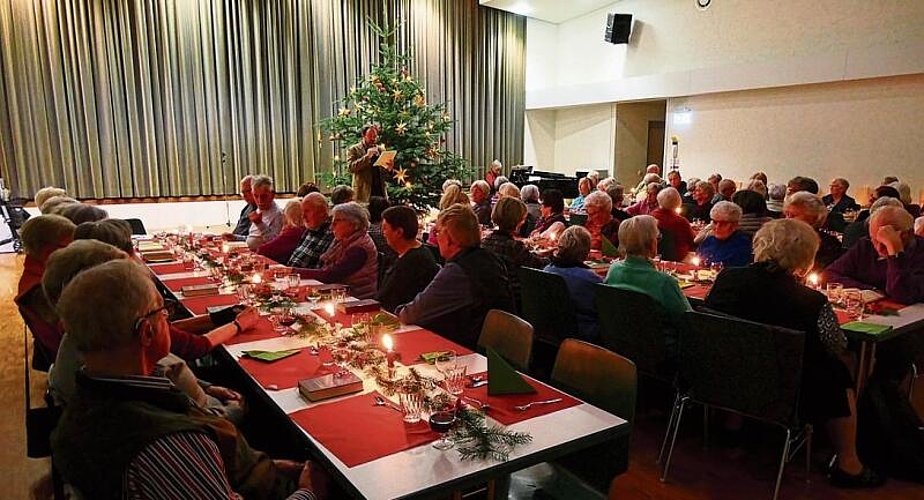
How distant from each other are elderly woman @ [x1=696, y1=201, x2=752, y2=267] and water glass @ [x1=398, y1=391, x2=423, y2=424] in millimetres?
3577

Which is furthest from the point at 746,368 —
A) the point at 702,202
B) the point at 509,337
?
the point at 702,202

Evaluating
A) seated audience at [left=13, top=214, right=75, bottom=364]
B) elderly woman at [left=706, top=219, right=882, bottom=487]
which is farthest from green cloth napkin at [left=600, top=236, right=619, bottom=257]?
seated audience at [left=13, top=214, right=75, bottom=364]

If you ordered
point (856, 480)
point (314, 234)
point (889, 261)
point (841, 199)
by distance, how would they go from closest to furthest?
point (856, 480) < point (889, 261) < point (314, 234) < point (841, 199)

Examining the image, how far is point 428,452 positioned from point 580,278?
7.34 feet

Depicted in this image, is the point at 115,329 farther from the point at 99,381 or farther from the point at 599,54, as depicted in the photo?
the point at 599,54

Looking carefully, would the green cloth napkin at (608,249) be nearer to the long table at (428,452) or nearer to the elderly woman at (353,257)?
the elderly woman at (353,257)

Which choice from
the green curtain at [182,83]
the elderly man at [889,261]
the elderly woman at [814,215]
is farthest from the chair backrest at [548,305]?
the green curtain at [182,83]

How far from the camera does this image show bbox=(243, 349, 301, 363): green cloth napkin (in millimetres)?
2560

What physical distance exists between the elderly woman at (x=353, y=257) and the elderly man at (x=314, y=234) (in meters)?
0.62

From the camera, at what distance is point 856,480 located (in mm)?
3074

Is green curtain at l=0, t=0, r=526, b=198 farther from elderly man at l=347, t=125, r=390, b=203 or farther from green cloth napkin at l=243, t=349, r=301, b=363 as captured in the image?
green cloth napkin at l=243, t=349, r=301, b=363

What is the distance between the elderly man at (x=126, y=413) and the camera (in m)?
1.32

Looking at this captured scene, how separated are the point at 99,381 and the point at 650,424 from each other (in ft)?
10.8

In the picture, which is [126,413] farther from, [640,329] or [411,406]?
[640,329]
